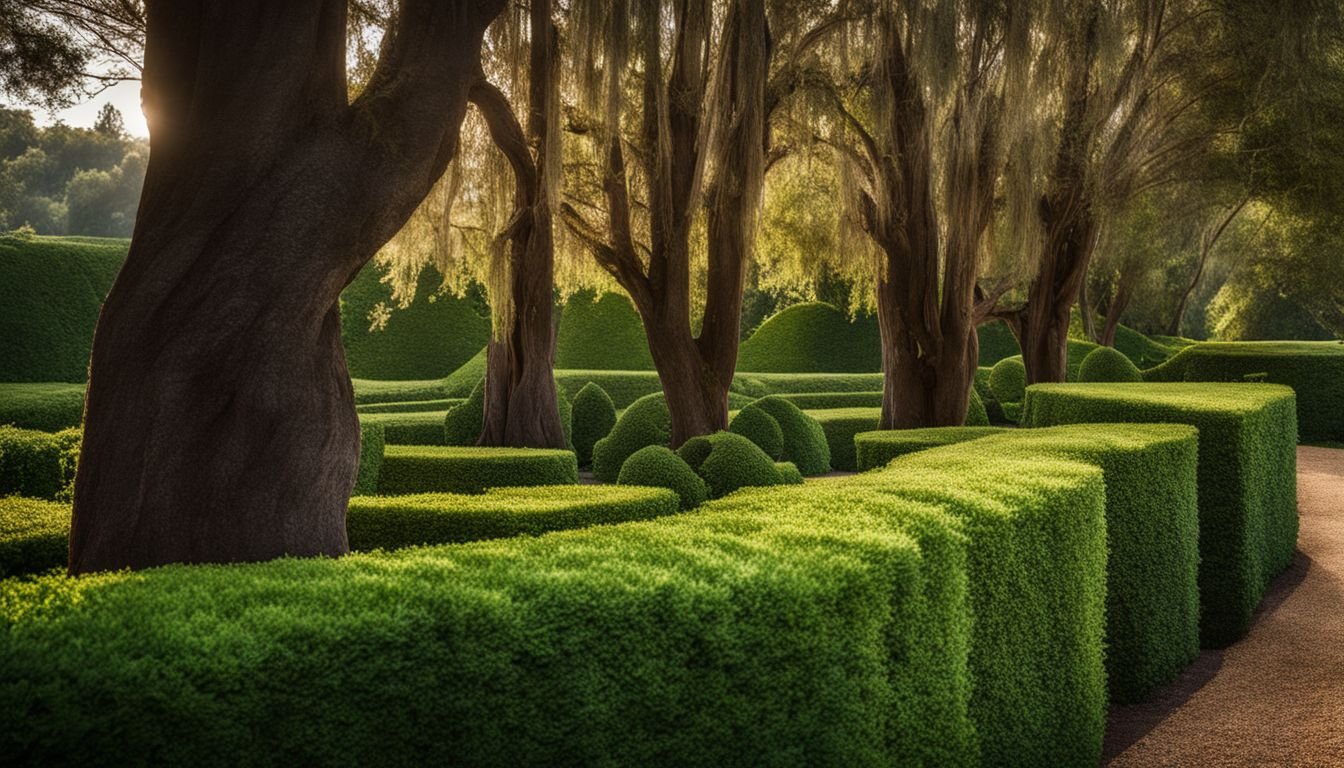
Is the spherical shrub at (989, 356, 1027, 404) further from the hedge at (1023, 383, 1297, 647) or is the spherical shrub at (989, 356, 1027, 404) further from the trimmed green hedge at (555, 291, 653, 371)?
the hedge at (1023, 383, 1297, 647)

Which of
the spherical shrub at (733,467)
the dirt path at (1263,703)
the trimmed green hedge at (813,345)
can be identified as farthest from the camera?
the trimmed green hedge at (813,345)

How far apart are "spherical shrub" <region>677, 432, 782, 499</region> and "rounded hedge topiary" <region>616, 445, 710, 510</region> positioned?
43 cm

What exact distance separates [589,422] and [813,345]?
15.1 m

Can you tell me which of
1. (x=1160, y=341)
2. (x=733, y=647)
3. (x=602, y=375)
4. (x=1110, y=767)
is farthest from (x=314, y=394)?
(x=1160, y=341)

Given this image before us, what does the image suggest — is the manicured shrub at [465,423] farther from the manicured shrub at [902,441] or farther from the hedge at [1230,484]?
the hedge at [1230,484]

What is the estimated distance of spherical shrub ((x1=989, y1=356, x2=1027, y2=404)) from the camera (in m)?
22.8

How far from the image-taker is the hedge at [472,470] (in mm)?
10242

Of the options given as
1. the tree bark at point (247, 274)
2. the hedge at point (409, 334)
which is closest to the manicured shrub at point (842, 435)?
the tree bark at point (247, 274)

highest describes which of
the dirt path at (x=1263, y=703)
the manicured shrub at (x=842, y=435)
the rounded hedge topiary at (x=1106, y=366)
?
the rounded hedge topiary at (x=1106, y=366)

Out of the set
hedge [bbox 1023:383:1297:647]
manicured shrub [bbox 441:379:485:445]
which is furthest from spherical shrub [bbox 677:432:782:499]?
manicured shrub [bbox 441:379:485:445]

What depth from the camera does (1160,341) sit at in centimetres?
3612

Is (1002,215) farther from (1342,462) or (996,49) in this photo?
(1342,462)

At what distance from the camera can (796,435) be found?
572 inches

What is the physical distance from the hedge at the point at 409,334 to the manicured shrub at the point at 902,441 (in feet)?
59.3
